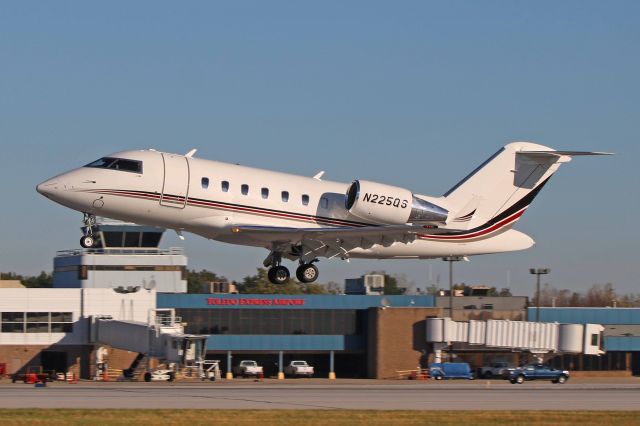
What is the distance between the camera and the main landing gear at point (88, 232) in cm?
3222

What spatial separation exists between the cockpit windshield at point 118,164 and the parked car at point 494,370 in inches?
1375

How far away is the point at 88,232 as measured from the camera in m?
32.5

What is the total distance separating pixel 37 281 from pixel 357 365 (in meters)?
53.2

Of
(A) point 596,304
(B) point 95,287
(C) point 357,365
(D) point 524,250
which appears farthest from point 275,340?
(A) point 596,304

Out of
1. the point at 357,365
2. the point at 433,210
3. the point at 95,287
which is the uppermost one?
the point at 433,210

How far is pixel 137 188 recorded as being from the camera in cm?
3259

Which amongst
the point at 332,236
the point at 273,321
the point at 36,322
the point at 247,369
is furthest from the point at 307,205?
the point at 273,321

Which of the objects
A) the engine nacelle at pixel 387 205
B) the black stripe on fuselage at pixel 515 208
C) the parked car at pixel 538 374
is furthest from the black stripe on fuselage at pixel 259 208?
the parked car at pixel 538 374

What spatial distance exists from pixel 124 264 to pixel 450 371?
22.1 metres

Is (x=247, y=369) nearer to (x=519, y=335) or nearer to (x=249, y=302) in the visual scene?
(x=249, y=302)

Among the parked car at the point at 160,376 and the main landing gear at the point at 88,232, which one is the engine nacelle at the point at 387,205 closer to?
the main landing gear at the point at 88,232

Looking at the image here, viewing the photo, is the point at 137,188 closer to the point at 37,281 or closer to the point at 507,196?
the point at 507,196

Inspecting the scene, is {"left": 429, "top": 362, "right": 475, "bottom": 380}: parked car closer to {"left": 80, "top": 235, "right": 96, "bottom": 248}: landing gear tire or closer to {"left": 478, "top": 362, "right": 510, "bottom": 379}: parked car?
{"left": 478, "top": 362, "right": 510, "bottom": 379}: parked car

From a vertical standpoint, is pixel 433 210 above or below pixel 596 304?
above
